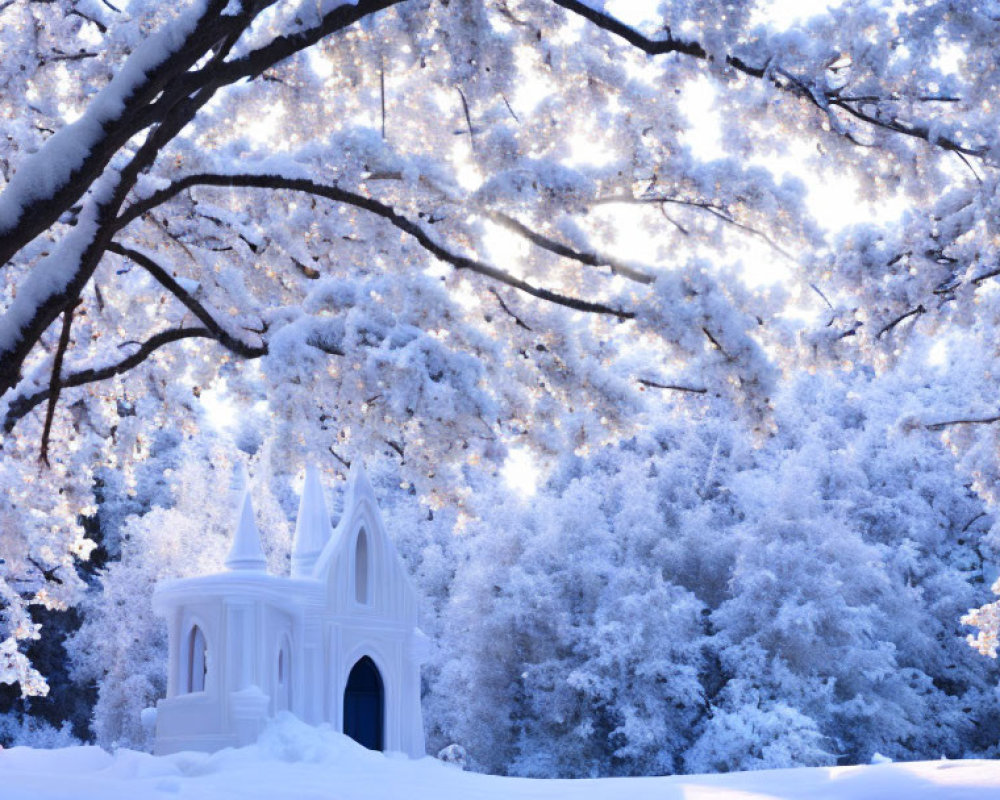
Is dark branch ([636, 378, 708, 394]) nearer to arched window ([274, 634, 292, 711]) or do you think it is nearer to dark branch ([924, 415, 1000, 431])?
dark branch ([924, 415, 1000, 431])

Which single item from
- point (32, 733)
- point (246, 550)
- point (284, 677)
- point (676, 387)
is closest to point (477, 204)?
point (676, 387)

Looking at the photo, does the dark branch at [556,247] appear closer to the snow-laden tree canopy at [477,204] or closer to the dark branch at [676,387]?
the snow-laden tree canopy at [477,204]

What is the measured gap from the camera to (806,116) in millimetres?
7477

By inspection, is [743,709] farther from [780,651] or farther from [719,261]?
[719,261]

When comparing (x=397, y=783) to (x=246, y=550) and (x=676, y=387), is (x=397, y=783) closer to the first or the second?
(x=676, y=387)

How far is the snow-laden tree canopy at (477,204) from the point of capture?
6406 millimetres

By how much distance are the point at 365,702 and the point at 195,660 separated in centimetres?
347

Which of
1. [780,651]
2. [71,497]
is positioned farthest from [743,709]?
[71,497]

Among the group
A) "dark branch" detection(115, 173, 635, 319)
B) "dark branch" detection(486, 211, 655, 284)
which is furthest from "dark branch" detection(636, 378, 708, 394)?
"dark branch" detection(486, 211, 655, 284)

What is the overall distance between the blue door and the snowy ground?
10308 mm

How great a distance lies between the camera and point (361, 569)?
22.1m

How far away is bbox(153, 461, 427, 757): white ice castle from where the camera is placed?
19.2m

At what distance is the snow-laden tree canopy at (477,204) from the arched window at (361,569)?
11640 mm

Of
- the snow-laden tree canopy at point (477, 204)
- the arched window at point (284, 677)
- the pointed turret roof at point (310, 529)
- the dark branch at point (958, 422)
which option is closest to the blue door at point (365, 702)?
the arched window at point (284, 677)
